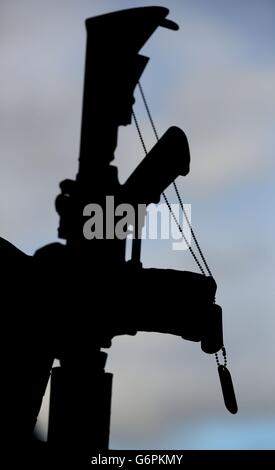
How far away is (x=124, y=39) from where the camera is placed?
11.8 ft

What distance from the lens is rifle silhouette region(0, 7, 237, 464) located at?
10.4 ft

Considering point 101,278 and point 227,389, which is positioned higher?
point 101,278

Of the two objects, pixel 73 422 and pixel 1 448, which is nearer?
pixel 73 422

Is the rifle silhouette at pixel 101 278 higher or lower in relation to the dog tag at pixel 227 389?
higher

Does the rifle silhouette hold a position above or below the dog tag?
above

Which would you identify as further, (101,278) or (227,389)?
(227,389)

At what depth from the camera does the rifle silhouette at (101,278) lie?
317 cm

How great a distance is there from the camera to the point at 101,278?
10.8ft

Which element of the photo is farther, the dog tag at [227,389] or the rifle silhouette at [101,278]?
the dog tag at [227,389]

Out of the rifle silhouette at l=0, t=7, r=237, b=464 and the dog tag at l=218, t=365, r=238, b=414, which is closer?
the rifle silhouette at l=0, t=7, r=237, b=464

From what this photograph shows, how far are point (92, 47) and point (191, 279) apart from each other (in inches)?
60.5

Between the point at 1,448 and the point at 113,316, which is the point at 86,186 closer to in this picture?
the point at 113,316
